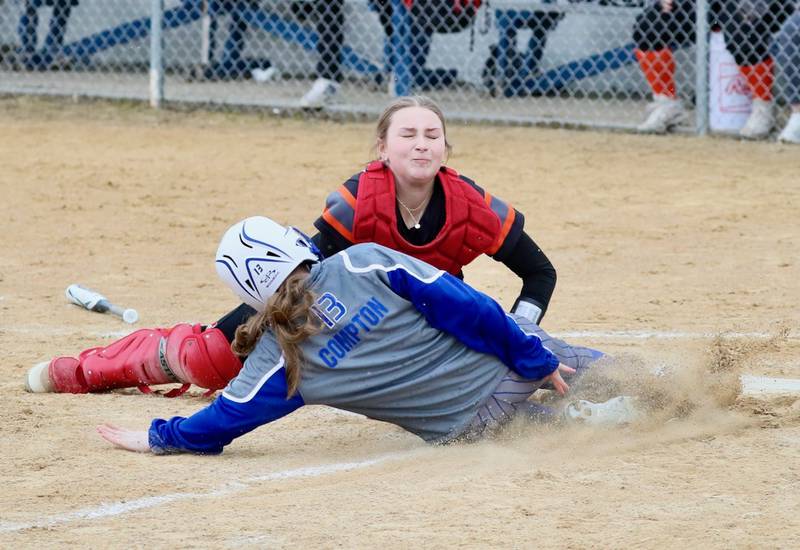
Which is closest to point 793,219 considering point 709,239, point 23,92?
point 709,239

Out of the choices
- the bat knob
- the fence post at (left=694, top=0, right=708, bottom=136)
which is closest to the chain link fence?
the fence post at (left=694, top=0, right=708, bottom=136)

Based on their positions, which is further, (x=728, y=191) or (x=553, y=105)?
(x=553, y=105)

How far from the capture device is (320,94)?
11023 mm

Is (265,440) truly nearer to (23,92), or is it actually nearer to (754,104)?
(754,104)

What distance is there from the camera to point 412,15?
425 inches

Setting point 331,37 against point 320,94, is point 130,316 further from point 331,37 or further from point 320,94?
point 331,37

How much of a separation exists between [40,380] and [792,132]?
20.9 feet

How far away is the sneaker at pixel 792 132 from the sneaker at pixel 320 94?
3.62 metres

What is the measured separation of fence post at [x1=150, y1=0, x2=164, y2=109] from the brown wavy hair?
7.49 m

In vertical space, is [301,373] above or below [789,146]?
above

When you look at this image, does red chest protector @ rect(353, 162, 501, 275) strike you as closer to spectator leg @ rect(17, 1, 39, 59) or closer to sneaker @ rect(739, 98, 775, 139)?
sneaker @ rect(739, 98, 775, 139)

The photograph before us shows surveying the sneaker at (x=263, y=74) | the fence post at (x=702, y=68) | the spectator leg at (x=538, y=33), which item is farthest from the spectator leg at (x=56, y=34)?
the fence post at (x=702, y=68)

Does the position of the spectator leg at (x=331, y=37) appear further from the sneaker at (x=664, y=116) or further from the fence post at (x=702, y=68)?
the fence post at (x=702, y=68)

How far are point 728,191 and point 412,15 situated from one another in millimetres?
3525
